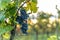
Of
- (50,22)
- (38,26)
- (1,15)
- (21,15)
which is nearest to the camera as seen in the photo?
(1,15)

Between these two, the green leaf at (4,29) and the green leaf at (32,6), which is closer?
the green leaf at (4,29)

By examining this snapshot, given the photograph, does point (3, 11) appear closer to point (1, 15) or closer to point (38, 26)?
point (1, 15)

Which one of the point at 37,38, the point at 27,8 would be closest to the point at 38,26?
the point at 37,38

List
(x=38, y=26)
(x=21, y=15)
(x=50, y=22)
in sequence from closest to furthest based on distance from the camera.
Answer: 1. (x=21, y=15)
2. (x=50, y=22)
3. (x=38, y=26)

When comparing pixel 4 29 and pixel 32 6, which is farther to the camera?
pixel 32 6

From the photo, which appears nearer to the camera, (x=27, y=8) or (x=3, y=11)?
(x=3, y=11)

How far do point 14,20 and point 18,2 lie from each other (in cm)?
7

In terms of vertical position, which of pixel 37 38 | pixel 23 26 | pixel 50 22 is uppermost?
pixel 23 26

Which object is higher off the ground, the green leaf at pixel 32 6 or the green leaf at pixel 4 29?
the green leaf at pixel 32 6

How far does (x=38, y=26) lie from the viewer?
3285 mm

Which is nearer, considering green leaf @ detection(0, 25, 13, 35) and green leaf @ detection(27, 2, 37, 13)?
green leaf @ detection(0, 25, 13, 35)

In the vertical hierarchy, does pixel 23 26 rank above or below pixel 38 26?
above

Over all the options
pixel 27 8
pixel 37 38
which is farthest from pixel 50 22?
pixel 27 8

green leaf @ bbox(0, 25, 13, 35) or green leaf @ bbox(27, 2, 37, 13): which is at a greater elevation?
green leaf @ bbox(27, 2, 37, 13)
